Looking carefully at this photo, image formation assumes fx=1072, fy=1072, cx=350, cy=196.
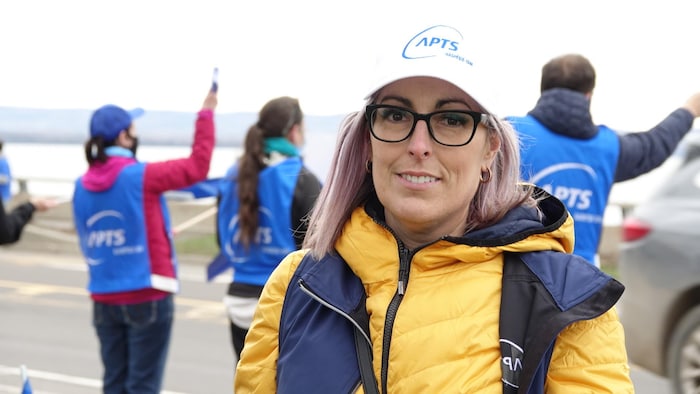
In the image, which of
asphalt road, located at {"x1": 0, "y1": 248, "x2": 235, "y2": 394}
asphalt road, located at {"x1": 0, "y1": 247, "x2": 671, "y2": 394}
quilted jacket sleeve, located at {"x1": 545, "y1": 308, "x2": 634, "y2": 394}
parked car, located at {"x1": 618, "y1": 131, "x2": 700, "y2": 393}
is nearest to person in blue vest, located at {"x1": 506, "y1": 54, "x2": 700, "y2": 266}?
parked car, located at {"x1": 618, "y1": 131, "x2": 700, "y2": 393}

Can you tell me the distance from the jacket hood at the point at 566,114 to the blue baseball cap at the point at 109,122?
92.3 inches

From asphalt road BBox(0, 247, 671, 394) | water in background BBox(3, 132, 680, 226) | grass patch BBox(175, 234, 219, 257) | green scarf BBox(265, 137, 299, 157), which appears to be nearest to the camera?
green scarf BBox(265, 137, 299, 157)

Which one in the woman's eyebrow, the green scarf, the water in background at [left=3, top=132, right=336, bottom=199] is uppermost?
the woman's eyebrow

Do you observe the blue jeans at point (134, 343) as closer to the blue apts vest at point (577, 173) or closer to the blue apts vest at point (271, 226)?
the blue apts vest at point (271, 226)

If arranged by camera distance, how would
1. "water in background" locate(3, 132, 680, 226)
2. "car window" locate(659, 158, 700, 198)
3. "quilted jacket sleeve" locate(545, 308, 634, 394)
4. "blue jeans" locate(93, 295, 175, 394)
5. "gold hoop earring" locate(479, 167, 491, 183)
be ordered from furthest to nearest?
"car window" locate(659, 158, 700, 198) < "water in background" locate(3, 132, 680, 226) < "blue jeans" locate(93, 295, 175, 394) < "gold hoop earring" locate(479, 167, 491, 183) < "quilted jacket sleeve" locate(545, 308, 634, 394)

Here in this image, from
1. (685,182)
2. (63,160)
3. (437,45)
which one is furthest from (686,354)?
(63,160)

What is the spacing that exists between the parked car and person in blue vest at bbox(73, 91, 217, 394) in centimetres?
269

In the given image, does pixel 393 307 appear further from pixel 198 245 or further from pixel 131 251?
pixel 198 245

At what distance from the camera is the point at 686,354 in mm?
6223

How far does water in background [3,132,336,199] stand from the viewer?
11.1 metres

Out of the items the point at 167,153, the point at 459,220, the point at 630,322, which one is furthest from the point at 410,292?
the point at 167,153

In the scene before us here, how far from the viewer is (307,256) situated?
249 centimetres

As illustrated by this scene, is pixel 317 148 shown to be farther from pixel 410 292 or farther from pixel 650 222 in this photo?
pixel 410 292

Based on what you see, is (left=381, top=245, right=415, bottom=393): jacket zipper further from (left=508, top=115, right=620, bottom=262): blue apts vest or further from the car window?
the car window
